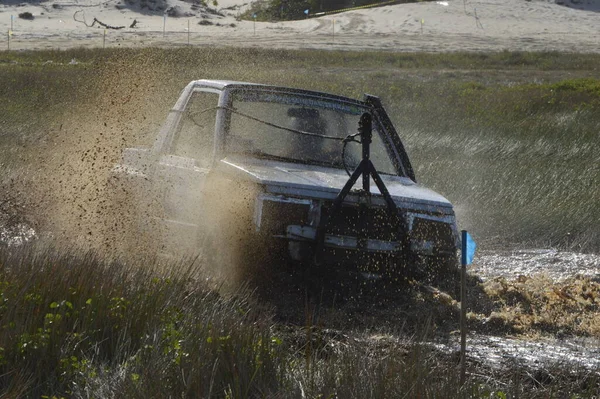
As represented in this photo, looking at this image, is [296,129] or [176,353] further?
[296,129]

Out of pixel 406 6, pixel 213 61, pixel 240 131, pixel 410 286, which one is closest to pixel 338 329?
pixel 410 286

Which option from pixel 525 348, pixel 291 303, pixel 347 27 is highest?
pixel 525 348

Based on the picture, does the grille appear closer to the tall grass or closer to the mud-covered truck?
the mud-covered truck

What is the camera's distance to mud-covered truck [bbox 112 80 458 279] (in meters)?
8.01

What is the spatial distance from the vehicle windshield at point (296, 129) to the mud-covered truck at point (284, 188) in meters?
0.01

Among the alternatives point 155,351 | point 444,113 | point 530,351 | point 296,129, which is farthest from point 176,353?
point 444,113

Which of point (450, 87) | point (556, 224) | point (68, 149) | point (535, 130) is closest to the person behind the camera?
point (556, 224)

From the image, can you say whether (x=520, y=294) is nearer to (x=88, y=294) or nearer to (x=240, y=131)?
(x=240, y=131)

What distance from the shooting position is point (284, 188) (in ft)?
26.1

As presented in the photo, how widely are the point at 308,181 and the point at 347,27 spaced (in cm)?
5100

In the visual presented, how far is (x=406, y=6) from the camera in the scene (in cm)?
6556

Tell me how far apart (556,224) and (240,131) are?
4.31m

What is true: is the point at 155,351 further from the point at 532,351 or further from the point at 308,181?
the point at 308,181

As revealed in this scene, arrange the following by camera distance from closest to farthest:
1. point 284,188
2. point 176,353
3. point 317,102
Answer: point 176,353, point 284,188, point 317,102
